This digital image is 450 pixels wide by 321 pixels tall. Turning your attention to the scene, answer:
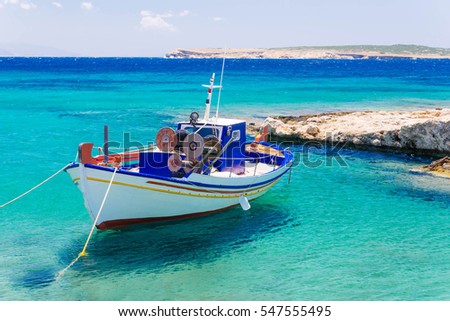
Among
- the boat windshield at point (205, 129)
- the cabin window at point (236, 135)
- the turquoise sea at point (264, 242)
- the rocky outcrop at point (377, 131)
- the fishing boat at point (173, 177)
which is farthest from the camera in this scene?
the rocky outcrop at point (377, 131)

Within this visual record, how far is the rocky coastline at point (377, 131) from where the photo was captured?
28156 millimetres

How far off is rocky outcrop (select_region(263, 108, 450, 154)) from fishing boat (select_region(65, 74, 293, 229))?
11763 millimetres

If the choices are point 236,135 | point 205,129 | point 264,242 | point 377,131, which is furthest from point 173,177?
point 377,131

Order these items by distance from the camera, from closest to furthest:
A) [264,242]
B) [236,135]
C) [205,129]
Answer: [264,242], [205,129], [236,135]

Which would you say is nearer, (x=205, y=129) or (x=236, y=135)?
(x=205, y=129)

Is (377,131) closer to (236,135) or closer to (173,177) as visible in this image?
(236,135)

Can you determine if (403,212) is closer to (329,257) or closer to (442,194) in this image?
(442,194)

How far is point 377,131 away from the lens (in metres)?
31.1

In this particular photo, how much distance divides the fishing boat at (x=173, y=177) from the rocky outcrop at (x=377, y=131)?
1176 centimetres

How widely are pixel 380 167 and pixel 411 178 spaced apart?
2.60 metres

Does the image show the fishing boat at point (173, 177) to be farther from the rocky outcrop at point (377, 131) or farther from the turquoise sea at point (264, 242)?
the rocky outcrop at point (377, 131)

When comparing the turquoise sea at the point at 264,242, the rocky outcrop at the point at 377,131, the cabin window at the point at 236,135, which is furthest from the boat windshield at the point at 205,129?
the rocky outcrop at the point at 377,131

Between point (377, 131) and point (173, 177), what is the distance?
701 inches

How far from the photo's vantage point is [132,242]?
1593cm
